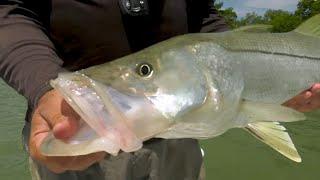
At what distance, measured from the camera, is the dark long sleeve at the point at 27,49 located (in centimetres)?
197

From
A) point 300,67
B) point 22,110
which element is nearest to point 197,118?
point 300,67

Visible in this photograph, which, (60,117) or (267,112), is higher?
(60,117)

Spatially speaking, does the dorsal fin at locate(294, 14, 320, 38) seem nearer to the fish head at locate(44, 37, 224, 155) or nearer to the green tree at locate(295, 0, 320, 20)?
the fish head at locate(44, 37, 224, 155)

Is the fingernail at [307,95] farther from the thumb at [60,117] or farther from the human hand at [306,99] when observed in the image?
the thumb at [60,117]

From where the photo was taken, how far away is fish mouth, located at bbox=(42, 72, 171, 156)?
1.53 m

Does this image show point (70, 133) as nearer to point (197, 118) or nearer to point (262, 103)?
point (197, 118)

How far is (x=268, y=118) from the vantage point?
1.98 meters

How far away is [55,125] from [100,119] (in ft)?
0.40

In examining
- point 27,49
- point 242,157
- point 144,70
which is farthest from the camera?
point 242,157

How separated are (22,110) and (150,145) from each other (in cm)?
954

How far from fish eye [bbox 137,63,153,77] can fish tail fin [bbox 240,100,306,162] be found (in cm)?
37

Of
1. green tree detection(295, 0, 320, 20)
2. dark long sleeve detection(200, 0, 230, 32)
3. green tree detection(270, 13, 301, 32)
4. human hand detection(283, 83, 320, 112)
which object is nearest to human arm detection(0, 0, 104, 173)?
dark long sleeve detection(200, 0, 230, 32)

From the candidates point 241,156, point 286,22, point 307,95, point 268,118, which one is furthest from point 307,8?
point 268,118

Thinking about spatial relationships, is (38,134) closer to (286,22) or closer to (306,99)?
(306,99)
